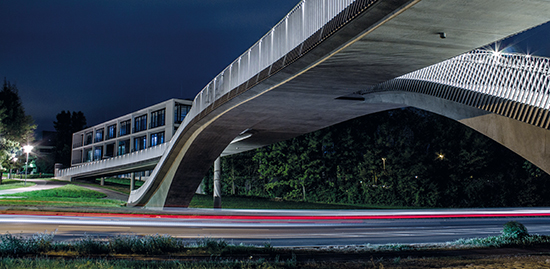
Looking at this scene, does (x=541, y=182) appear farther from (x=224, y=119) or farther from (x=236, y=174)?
(x=236, y=174)

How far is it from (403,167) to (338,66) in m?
27.8

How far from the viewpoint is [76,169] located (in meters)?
65.5

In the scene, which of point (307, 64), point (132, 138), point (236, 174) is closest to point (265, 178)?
point (236, 174)

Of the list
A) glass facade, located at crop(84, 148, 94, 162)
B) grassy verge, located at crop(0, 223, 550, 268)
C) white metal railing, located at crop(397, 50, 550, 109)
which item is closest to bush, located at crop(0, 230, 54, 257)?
grassy verge, located at crop(0, 223, 550, 268)

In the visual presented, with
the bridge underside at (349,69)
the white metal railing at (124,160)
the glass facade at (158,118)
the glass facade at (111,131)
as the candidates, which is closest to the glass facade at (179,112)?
the glass facade at (158,118)

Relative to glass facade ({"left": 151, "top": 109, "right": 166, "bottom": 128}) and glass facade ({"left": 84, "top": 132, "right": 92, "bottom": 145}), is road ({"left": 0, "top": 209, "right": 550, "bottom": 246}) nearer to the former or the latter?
glass facade ({"left": 151, "top": 109, "right": 166, "bottom": 128})

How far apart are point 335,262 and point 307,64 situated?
27.7 ft

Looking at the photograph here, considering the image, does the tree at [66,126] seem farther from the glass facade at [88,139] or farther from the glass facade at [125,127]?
the glass facade at [125,127]

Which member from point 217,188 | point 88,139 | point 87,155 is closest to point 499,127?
point 217,188

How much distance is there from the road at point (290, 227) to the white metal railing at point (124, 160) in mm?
15999

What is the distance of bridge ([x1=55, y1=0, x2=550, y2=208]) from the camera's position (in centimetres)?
973

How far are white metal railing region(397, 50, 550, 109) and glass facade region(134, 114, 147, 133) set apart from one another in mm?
59271

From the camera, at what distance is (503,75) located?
14.2 m

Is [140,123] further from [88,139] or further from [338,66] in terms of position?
[338,66]
